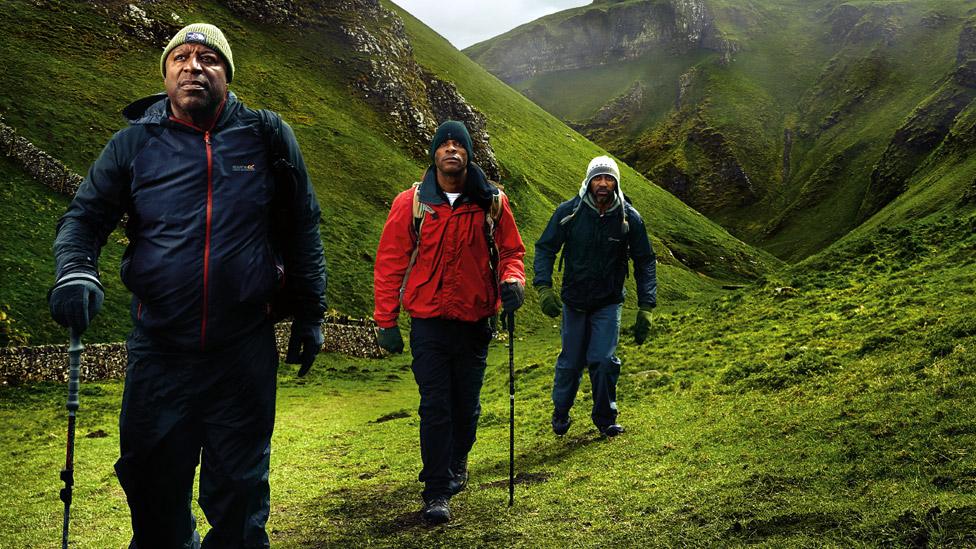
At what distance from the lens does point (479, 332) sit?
7469 mm

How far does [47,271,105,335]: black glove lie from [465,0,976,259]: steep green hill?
368 ft

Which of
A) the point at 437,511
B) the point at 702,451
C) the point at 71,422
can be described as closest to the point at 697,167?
the point at 702,451

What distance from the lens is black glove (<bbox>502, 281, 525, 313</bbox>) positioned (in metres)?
7.31

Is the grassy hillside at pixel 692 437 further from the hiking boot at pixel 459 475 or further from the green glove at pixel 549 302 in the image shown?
the green glove at pixel 549 302

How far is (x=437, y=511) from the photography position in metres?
6.77

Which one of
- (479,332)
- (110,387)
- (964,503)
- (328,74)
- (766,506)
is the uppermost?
(328,74)

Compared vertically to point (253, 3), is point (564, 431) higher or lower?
lower

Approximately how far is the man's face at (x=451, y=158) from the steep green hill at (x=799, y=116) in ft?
356

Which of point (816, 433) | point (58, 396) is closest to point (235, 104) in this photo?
point (816, 433)

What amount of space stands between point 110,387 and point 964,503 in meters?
20.3

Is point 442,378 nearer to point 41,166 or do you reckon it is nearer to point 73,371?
point 73,371

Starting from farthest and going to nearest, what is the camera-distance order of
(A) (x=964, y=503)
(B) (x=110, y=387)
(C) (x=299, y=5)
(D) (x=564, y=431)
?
(C) (x=299, y=5), (B) (x=110, y=387), (D) (x=564, y=431), (A) (x=964, y=503)

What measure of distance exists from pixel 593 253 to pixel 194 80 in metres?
6.46

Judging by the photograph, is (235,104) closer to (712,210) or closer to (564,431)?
(564,431)
